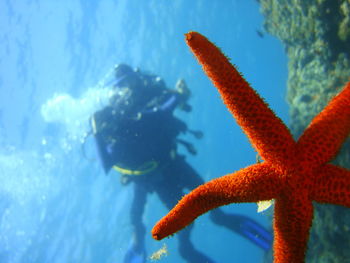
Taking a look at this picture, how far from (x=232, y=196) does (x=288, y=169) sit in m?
0.41

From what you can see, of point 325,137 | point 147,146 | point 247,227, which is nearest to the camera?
point 325,137

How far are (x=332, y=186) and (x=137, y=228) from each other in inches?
366

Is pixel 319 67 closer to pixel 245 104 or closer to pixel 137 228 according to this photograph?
pixel 245 104

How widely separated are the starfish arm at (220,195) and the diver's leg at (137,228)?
8.42 m

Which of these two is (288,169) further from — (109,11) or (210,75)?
(109,11)

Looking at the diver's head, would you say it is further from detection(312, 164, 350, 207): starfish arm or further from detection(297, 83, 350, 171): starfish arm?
detection(312, 164, 350, 207): starfish arm

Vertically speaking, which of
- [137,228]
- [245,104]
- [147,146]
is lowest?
[245,104]

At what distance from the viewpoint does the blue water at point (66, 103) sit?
67.1 feet

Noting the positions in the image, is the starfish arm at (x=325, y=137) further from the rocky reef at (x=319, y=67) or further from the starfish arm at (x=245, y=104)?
the rocky reef at (x=319, y=67)

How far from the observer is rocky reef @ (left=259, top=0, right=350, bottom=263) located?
5.92 metres

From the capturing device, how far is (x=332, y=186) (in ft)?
→ 5.48

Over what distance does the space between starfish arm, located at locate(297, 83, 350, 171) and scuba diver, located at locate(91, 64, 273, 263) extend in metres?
6.42

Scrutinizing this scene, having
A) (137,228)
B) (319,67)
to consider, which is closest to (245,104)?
(319,67)

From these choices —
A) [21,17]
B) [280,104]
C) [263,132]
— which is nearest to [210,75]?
[263,132]
